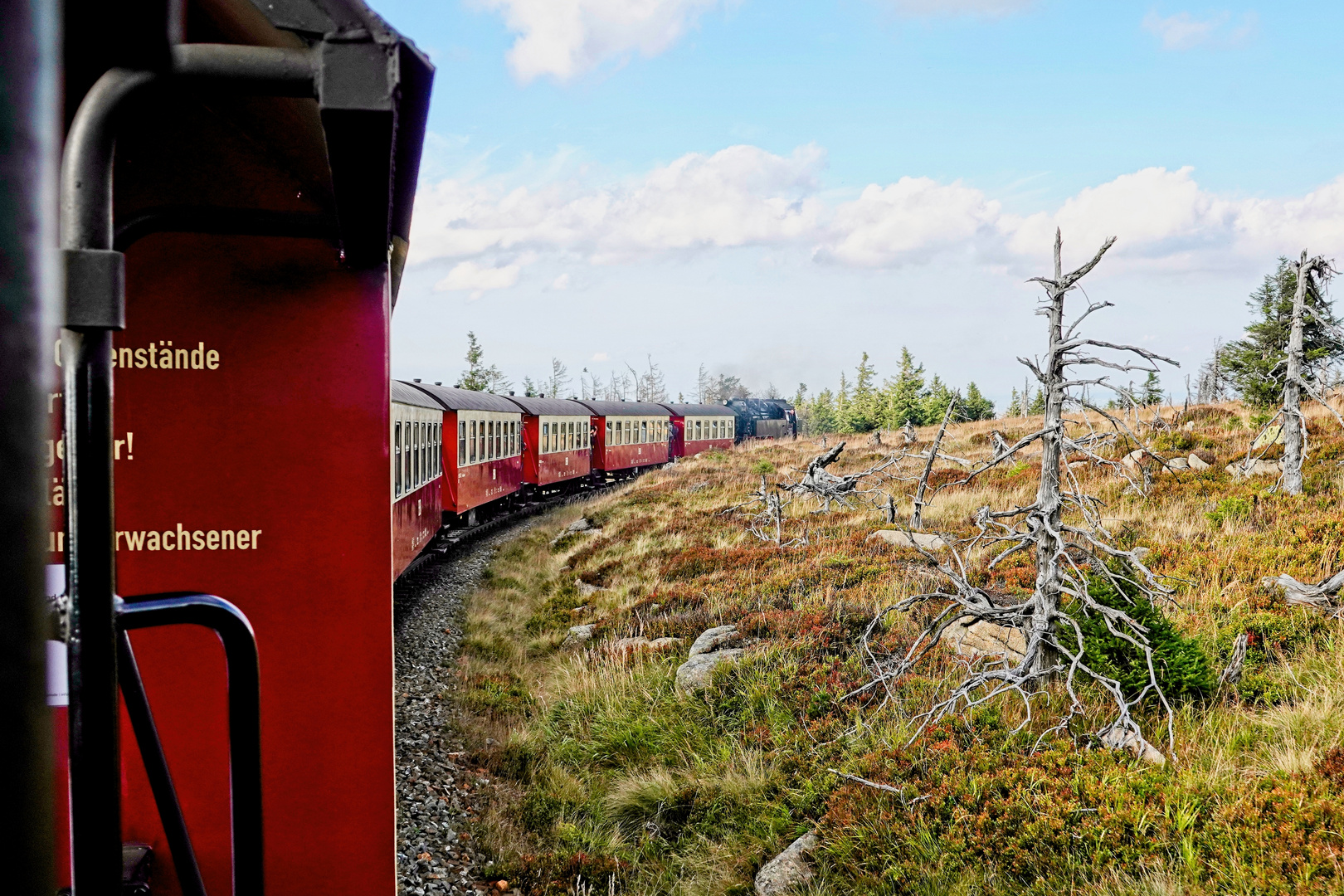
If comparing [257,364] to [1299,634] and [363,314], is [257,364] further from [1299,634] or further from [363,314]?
[1299,634]

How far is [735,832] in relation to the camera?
19.1 feet

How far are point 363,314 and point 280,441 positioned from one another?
0.49 m

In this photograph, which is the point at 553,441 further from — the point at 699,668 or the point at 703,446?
the point at 703,446

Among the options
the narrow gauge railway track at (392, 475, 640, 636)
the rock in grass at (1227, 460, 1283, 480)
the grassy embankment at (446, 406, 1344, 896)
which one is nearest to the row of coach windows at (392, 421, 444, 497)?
the narrow gauge railway track at (392, 475, 640, 636)

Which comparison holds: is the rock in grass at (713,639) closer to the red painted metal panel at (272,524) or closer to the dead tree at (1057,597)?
the dead tree at (1057,597)

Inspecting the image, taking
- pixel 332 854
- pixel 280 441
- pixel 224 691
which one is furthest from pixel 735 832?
pixel 280 441

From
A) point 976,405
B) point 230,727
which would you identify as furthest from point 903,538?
point 976,405

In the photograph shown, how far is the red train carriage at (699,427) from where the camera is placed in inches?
1492

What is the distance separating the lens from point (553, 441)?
78.8 ft

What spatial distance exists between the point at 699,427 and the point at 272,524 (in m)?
37.7

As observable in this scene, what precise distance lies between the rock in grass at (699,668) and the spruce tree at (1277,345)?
899 centimetres

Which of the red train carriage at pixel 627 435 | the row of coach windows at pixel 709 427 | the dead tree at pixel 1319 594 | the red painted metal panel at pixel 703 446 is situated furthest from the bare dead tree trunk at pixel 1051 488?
the row of coach windows at pixel 709 427

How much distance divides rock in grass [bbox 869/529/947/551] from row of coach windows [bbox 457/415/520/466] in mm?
8085

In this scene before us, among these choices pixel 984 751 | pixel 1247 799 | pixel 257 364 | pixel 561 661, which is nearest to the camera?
pixel 257 364
